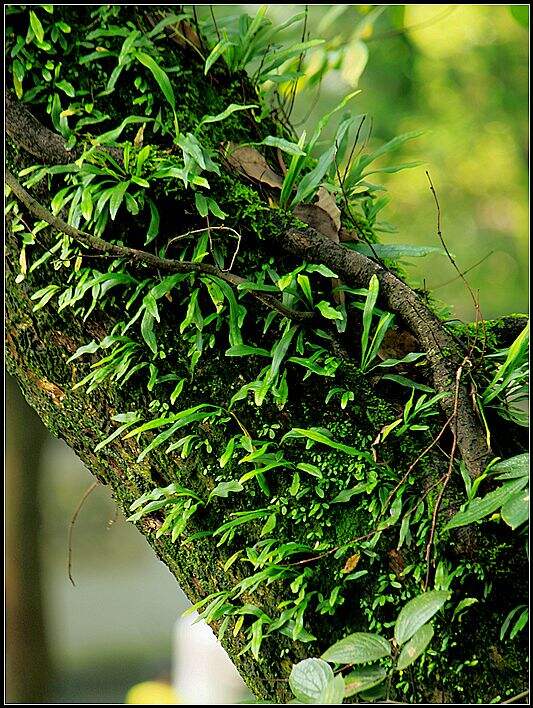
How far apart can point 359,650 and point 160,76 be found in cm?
82

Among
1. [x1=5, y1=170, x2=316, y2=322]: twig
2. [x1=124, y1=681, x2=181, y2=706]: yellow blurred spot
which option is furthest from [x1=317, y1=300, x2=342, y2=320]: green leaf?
[x1=124, y1=681, x2=181, y2=706]: yellow blurred spot

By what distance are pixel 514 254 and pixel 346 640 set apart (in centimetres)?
433

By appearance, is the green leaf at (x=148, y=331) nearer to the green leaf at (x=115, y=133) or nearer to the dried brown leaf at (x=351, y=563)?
the green leaf at (x=115, y=133)

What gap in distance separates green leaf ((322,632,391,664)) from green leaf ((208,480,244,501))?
23 centimetres

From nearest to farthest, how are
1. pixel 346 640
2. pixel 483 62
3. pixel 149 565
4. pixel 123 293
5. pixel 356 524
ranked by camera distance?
pixel 346 640
pixel 356 524
pixel 123 293
pixel 483 62
pixel 149 565

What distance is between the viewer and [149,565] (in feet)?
27.2

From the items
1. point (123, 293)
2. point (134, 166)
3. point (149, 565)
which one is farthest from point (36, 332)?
point (149, 565)

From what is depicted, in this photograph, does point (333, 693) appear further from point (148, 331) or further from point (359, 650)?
point (148, 331)

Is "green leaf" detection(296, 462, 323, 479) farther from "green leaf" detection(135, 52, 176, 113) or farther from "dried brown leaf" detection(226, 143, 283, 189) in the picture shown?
"green leaf" detection(135, 52, 176, 113)

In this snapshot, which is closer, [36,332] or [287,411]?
[287,411]

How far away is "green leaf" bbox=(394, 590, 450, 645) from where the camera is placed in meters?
0.71

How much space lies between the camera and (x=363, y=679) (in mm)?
736

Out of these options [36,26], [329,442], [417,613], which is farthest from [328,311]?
[36,26]

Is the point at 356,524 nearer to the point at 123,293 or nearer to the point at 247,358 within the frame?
the point at 247,358
